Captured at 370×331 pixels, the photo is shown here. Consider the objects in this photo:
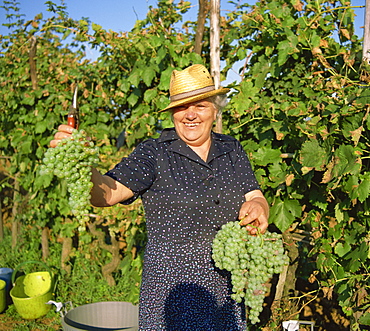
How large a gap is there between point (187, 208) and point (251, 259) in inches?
16.5

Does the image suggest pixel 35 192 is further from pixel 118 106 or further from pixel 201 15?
pixel 201 15

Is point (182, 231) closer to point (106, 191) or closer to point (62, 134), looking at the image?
point (106, 191)

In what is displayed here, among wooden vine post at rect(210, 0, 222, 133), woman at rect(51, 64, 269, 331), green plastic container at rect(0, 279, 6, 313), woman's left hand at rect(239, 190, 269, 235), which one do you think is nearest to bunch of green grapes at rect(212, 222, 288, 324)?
woman's left hand at rect(239, 190, 269, 235)

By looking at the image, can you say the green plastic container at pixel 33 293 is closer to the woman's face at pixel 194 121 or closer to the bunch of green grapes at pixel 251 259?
the woman's face at pixel 194 121

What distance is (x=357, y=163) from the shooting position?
2115mm

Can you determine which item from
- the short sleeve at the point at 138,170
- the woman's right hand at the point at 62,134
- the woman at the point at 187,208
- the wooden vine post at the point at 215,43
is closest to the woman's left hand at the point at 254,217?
the woman at the point at 187,208

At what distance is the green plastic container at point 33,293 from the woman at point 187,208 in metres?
2.24

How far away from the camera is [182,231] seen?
197 centimetres

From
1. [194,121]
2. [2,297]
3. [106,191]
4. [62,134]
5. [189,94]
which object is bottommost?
[2,297]

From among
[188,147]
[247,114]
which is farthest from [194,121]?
[247,114]

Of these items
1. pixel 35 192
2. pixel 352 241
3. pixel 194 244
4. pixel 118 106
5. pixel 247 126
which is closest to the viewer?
pixel 194 244

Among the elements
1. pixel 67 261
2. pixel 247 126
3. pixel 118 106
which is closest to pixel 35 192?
pixel 67 261

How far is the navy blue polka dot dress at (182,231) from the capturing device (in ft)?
6.44

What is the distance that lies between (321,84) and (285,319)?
5.52 feet
